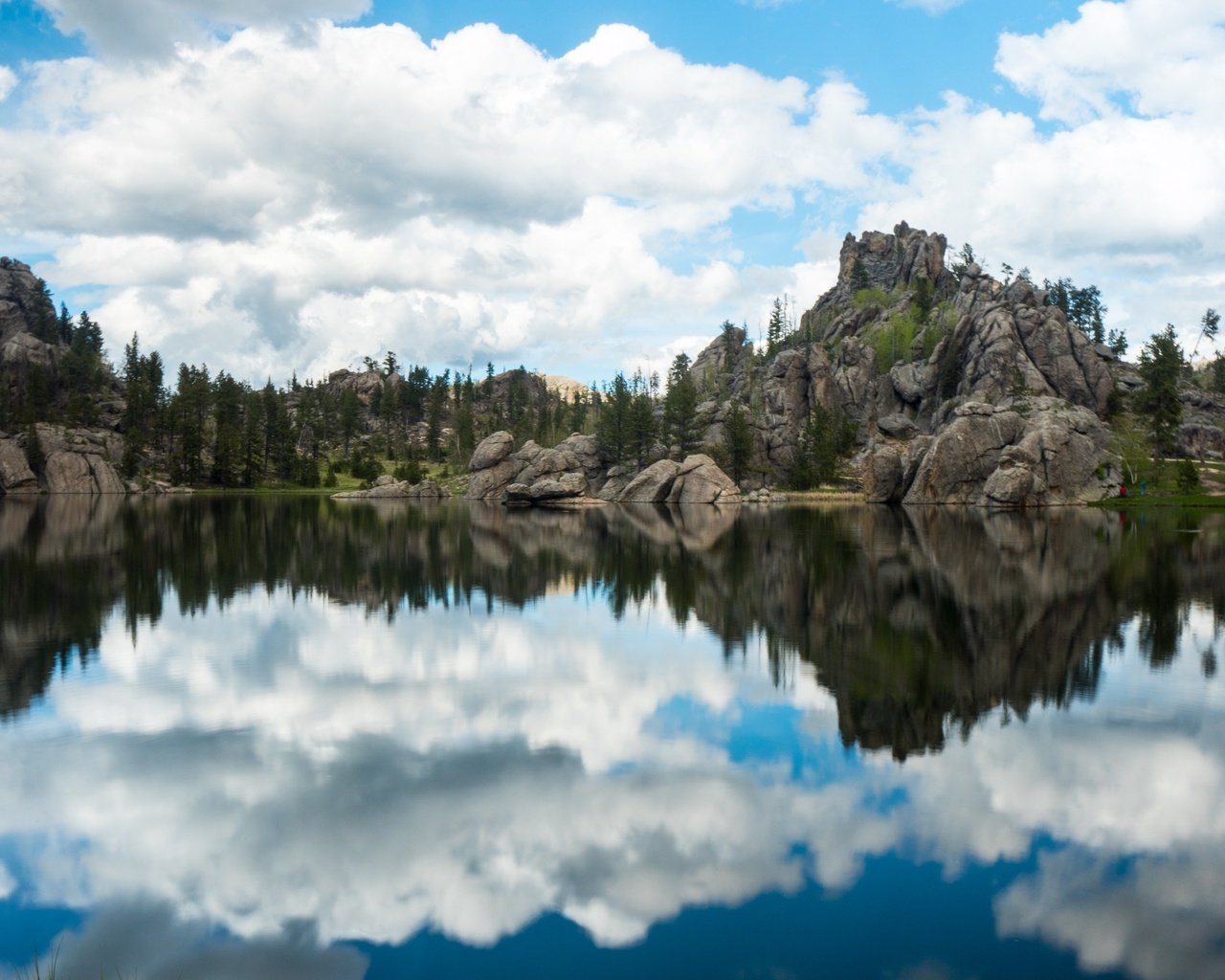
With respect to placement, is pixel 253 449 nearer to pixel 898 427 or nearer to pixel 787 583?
pixel 898 427

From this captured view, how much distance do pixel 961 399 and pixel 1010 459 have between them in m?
35.4

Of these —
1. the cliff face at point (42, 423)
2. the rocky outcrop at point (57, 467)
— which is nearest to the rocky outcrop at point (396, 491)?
the rocky outcrop at point (57, 467)

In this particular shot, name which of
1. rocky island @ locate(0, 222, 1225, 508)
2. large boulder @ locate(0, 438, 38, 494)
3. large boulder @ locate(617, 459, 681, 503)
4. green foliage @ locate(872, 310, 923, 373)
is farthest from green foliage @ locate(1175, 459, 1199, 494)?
large boulder @ locate(0, 438, 38, 494)

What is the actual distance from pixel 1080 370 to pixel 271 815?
161845 mm

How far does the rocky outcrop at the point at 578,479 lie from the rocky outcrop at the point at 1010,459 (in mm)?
28985

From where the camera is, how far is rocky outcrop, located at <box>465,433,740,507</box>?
13762 centimetres

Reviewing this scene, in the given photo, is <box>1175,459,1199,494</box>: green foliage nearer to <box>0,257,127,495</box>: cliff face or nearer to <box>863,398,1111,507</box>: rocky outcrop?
<box>863,398,1111,507</box>: rocky outcrop

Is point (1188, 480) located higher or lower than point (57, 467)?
lower

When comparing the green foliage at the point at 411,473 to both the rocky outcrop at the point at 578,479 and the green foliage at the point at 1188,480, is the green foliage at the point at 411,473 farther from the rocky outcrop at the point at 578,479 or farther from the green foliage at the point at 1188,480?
the green foliage at the point at 1188,480

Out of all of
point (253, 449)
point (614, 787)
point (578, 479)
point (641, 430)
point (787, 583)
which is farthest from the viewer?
point (253, 449)

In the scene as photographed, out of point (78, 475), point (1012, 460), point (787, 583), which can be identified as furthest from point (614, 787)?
point (78, 475)

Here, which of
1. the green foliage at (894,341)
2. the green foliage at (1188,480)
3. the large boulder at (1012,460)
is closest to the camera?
the green foliage at (1188,480)

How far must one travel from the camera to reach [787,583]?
4200cm

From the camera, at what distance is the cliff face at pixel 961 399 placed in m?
121
